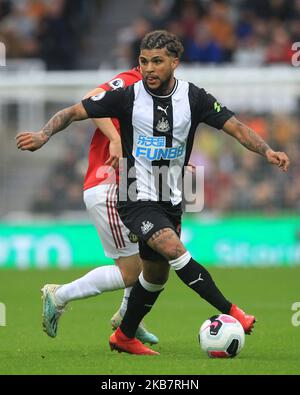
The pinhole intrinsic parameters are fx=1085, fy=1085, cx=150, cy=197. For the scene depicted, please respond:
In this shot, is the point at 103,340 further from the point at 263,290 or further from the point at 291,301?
the point at 263,290

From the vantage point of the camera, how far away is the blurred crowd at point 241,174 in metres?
17.1

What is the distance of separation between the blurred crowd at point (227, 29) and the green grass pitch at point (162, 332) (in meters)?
5.17

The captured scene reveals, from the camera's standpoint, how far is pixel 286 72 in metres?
17.4

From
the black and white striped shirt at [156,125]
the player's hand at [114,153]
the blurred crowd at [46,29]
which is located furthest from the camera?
the blurred crowd at [46,29]

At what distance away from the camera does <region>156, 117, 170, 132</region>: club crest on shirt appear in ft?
24.2

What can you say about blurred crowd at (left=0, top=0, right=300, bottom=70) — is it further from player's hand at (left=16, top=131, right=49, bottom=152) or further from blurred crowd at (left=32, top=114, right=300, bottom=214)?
player's hand at (left=16, top=131, right=49, bottom=152)

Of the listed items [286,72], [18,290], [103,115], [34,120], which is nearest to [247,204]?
[286,72]

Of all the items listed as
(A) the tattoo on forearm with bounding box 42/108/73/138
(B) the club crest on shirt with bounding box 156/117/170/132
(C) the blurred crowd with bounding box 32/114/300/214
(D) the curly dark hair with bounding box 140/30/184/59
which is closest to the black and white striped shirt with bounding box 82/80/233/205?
(B) the club crest on shirt with bounding box 156/117/170/132

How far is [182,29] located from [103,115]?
493 inches

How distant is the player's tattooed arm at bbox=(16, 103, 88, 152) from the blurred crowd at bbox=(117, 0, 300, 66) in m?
11.3

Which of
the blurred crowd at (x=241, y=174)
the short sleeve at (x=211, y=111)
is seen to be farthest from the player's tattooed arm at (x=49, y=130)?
the blurred crowd at (x=241, y=174)

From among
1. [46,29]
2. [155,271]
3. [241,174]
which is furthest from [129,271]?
[46,29]

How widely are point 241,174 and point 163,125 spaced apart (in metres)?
10.1

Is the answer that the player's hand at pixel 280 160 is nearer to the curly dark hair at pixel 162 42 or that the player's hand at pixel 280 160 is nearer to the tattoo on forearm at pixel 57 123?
the curly dark hair at pixel 162 42
